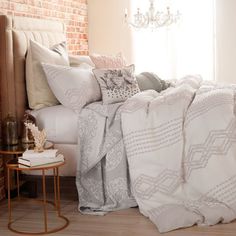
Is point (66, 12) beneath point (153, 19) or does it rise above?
above

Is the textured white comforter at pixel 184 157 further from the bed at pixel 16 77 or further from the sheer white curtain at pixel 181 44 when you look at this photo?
the sheer white curtain at pixel 181 44

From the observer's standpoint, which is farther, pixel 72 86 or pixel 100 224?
pixel 72 86

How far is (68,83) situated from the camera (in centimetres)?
378

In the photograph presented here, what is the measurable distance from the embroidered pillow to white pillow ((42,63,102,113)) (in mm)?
66

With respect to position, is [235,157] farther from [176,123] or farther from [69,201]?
[69,201]

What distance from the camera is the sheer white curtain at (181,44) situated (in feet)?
22.4

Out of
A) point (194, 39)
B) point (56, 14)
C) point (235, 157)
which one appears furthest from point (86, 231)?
point (194, 39)

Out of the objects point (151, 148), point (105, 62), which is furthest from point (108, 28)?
point (151, 148)

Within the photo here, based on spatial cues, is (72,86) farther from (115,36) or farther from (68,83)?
(115,36)

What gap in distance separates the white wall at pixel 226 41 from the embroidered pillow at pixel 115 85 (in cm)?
319

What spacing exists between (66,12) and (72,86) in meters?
2.44

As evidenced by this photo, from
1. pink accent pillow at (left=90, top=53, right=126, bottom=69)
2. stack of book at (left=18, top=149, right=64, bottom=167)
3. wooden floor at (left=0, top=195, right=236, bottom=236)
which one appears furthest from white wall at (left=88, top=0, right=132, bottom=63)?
stack of book at (left=18, top=149, right=64, bottom=167)

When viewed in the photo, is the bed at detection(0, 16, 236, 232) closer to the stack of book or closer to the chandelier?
the stack of book

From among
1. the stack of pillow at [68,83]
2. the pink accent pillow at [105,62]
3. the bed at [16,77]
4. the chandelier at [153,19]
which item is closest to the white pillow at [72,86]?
the stack of pillow at [68,83]
